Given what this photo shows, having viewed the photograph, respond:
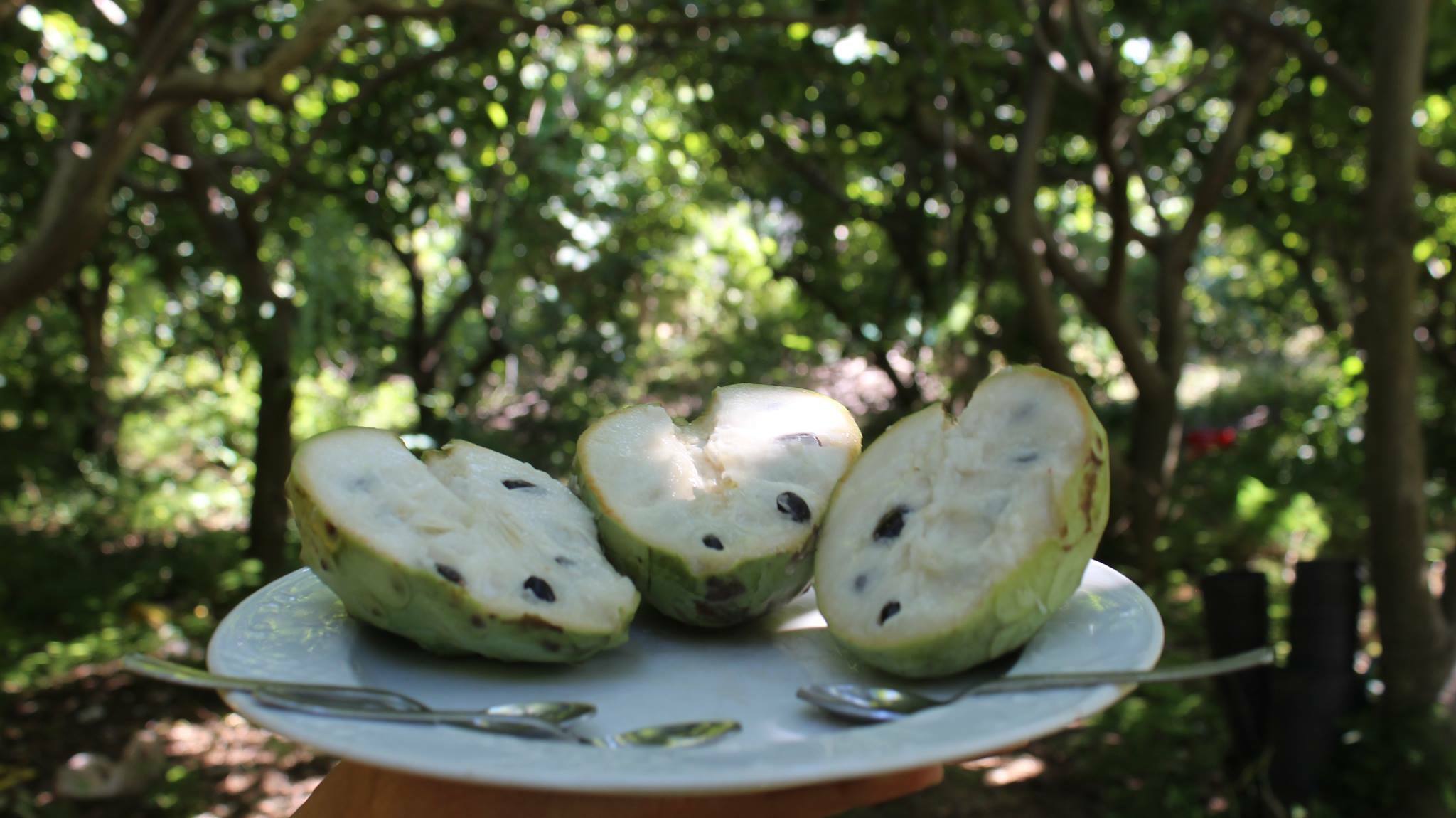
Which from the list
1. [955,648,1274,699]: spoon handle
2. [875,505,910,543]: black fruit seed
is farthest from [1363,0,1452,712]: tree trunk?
[955,648,1274,699]: spoon handle

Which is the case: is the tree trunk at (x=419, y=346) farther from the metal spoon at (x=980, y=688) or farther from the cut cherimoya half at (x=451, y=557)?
the metal spoon at (x=980, y=688)

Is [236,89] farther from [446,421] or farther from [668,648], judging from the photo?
[668,648]

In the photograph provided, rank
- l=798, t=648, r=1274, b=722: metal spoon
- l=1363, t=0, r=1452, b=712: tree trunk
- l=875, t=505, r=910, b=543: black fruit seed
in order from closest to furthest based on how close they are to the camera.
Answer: l=798, t=648, r=1274, b=722: metal spoon
l=875, t=505, r=910, b=543: black fruit seed
l=1363, t=0, r=1452, b=712: tree trunk

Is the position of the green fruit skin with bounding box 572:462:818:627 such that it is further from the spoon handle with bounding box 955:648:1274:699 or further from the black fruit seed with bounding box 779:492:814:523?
the spoon handle with bounding box 955:648:1274:699

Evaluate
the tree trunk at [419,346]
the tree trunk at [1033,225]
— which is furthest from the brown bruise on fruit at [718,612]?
the tree trunk at [419,346]

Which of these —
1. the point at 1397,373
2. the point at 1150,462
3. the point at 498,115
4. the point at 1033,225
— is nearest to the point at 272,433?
the point at 498,115

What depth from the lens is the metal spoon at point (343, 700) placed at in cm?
94

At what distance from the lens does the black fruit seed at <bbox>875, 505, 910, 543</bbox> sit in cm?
128

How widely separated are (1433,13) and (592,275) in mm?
3848

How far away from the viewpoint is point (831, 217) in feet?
19.2

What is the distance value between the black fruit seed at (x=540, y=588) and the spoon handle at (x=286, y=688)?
0.23m

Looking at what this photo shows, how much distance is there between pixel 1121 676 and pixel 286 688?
2.48ft

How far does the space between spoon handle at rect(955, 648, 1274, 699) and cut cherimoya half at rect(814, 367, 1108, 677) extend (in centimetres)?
10

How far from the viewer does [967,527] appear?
1.24 m
